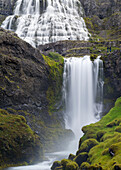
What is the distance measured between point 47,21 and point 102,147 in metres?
47.3

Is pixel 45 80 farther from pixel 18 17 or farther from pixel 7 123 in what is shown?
pixel 18 17

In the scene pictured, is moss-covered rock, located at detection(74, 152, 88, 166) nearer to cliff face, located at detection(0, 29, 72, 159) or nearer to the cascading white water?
cliff face, located at detection(0, 29, 72, 159)

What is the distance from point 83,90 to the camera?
2691 centimetres

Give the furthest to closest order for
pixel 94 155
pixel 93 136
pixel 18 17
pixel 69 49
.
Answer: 1. pixel 18 17
2. pixel 69 49
3. pixel 93 136
4. pixel 94 155

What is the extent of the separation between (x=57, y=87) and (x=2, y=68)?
30.6 ft

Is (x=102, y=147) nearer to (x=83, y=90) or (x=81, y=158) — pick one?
(x=81, y=158)

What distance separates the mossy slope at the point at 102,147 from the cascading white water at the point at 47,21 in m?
35.1

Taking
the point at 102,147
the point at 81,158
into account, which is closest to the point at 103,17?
the point at 102,147

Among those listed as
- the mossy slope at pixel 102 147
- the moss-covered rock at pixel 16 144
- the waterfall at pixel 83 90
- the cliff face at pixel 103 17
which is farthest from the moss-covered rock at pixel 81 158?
the cliff face at pixel 103 17

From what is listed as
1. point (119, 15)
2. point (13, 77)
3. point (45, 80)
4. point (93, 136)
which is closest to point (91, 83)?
point (45, 80)

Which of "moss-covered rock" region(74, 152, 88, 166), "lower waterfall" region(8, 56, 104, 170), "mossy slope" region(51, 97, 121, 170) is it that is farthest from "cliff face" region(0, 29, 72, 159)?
"moss-covered rock" region(74, 152, 88, 166)

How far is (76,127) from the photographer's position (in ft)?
81.5

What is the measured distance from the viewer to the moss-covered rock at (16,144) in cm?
1288

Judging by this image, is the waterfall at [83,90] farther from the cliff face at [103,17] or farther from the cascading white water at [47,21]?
the cliff face at [103,17]
